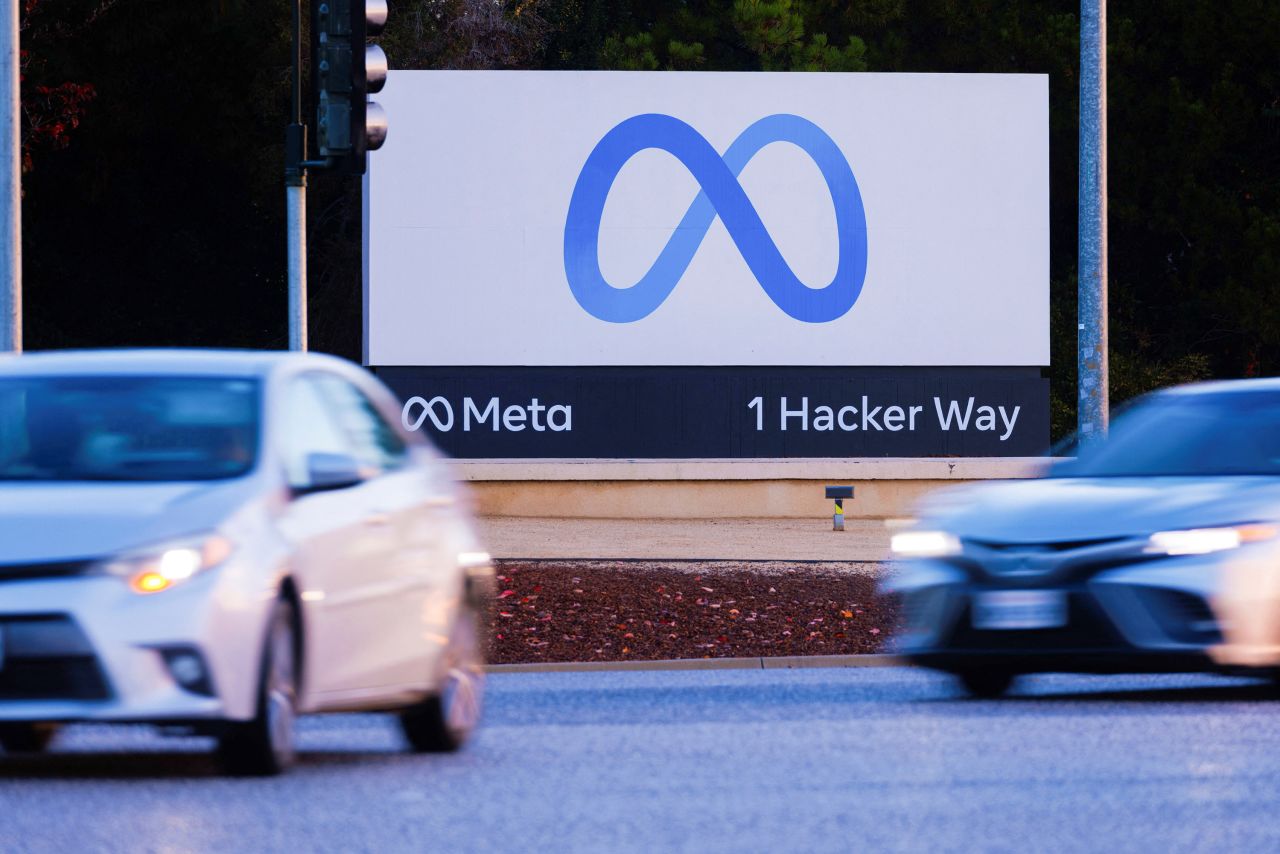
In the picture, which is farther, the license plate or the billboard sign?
the billboard sign

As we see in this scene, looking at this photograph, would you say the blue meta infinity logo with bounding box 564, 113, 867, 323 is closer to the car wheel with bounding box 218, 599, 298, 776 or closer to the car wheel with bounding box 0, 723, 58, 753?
the car wheel with bounding box 0, 723, 58, 753

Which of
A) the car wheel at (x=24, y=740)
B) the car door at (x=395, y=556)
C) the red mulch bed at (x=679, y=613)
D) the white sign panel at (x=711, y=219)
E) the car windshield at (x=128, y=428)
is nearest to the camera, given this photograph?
the car windshield at (x=128, y=428)

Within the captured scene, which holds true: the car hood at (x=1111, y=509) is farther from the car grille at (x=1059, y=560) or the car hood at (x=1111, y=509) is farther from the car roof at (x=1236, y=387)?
the car roof at (x=1236, y=387)

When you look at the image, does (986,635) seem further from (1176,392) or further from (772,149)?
(772,149)

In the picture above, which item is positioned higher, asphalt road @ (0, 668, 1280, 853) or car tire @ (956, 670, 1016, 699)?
asphalt road @ (0, 668, 1280, 853)

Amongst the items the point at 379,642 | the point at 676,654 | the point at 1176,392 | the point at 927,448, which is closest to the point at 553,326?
the point at 927,448

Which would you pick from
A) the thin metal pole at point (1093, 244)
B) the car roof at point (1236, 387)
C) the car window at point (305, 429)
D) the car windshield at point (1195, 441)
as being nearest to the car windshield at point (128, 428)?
the car window at point (305, 429)

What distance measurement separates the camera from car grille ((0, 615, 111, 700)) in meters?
8.56

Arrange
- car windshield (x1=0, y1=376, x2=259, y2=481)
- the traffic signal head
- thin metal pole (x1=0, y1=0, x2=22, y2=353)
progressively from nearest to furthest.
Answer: car windshield (x1=0, y1=376, x2=259, y2=481)
the traffic signal head
thin metal pole (x1=0, y1=0, x2=22, y2=353)

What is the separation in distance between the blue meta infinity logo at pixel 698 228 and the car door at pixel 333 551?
2352 cm

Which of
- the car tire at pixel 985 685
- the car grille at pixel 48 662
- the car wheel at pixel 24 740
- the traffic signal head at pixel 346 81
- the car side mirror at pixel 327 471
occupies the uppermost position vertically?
the traffic signal head at pixel 346 81

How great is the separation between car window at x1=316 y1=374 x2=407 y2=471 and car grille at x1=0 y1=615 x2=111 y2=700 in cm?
162

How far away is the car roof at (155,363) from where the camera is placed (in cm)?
970

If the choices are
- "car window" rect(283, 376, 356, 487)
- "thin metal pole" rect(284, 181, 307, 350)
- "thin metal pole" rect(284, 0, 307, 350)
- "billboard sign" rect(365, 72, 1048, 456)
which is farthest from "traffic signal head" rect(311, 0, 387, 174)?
"billboard sign" rect(365, 72, 1048, 456)
